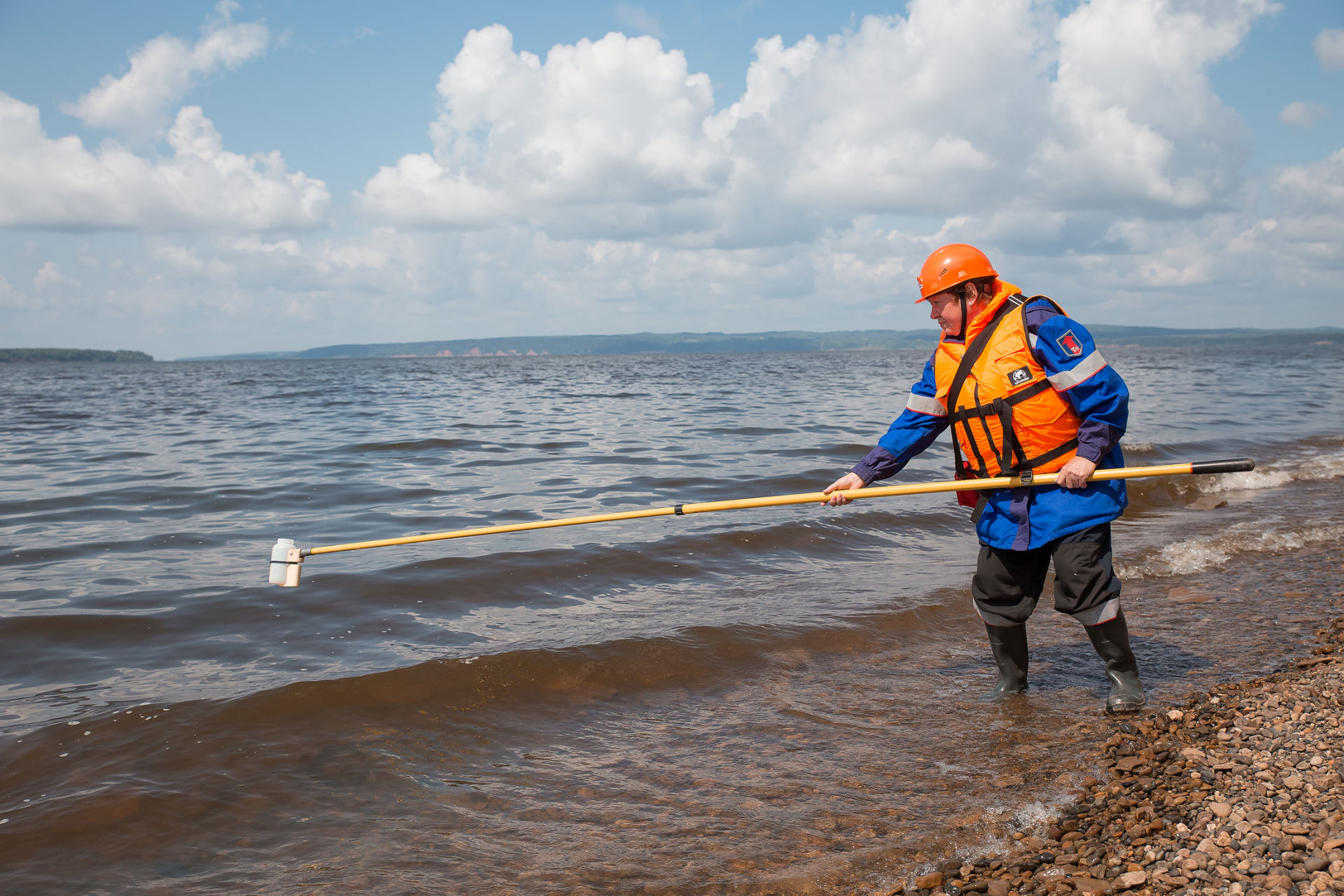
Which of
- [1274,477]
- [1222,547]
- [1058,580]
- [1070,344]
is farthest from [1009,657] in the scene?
[1274,477]

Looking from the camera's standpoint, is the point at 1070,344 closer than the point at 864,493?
Yes

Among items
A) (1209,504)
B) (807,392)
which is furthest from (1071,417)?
(807,392)

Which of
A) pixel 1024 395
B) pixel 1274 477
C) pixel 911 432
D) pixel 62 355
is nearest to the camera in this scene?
pixel 1024 395

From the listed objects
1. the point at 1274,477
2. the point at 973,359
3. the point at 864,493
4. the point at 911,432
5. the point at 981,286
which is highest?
the point at 981,286

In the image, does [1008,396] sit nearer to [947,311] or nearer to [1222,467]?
[947,311]

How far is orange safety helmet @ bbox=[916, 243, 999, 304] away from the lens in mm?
4434

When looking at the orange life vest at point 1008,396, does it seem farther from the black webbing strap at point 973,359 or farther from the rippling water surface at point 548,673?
the rippling water surface at point 548,673

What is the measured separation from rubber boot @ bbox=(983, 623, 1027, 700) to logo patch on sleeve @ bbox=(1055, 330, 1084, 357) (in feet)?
5.30

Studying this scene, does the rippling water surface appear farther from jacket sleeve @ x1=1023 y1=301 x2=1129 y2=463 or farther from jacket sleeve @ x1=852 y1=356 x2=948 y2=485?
jacket sleeve @ x1=1023 y1=301 x2=1129 y2=463

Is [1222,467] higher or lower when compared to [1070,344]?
lower

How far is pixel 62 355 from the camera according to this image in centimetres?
16588

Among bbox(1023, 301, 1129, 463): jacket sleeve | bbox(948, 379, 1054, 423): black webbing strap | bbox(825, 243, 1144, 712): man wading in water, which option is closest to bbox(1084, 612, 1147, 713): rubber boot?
bbox(825, 243, 1144, 712): man wading in water

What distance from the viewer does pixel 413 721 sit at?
5160 mm

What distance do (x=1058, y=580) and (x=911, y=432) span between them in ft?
3.59
